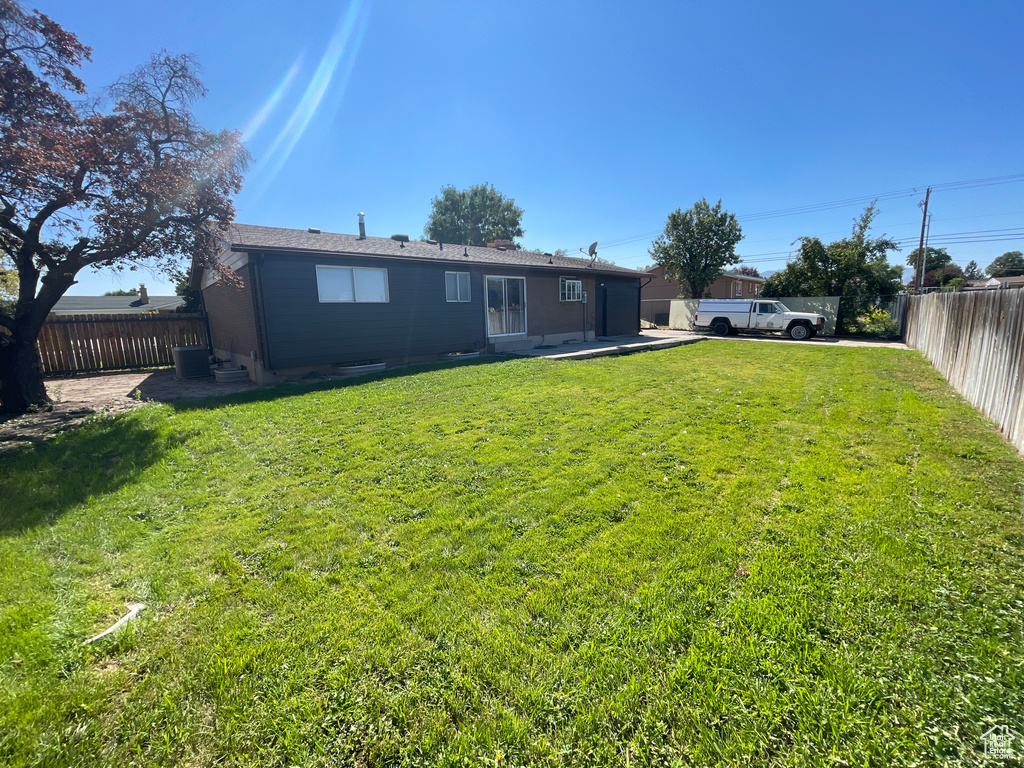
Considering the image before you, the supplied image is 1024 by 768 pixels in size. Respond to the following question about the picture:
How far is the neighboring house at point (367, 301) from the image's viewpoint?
31.1 ft

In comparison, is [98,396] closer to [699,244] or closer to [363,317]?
[363,317]

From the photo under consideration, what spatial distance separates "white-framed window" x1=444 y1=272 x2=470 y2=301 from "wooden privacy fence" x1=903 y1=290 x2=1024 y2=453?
36.1ft

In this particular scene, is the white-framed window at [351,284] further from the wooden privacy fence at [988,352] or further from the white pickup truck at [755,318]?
the white pickup truck at [755,318]

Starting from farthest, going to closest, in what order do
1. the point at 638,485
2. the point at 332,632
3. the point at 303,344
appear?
the point at 303,344, the point at 638,485, the point at 332,632

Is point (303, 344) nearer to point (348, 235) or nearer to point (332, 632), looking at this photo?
point (348, 235)

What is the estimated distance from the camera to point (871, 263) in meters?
19.8

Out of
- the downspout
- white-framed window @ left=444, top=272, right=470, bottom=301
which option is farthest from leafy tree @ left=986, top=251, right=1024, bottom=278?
the downspout

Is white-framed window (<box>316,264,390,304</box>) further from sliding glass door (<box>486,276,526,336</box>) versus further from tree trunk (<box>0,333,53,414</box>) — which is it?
tree trunk (<box>0,333,53,414</box>)

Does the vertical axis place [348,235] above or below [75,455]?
above

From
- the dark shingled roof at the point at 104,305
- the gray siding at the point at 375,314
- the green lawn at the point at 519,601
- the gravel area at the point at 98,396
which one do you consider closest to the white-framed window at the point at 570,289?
the gray siding at the point at 375,314

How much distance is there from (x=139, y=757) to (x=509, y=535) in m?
1.99

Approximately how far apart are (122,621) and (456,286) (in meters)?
11.4

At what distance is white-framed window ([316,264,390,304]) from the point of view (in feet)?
33.2

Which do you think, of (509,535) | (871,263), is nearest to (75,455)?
(509,535)
